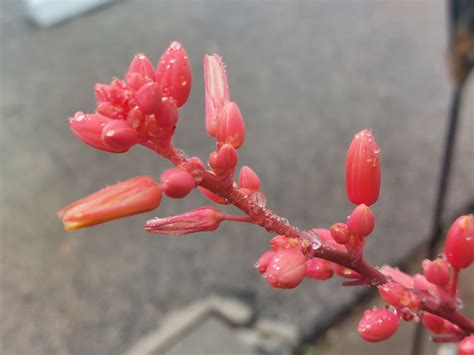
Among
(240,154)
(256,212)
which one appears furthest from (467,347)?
(240,154)

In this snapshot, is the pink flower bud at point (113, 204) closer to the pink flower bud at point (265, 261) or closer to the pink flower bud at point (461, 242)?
the pink flower bud at point (265, 261)

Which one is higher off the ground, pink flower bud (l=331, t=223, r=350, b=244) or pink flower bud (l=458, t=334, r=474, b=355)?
A: pink flower bud (l=331, t=223, r=350, b=244)

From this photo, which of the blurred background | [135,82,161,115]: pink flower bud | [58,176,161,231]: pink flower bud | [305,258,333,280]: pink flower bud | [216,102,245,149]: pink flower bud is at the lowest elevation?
the blurred background

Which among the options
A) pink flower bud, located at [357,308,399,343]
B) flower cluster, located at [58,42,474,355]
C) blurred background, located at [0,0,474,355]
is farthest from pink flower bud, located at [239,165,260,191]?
blurred background, located at [0,0,474,355]

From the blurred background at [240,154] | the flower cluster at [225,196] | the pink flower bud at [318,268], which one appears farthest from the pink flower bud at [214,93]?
the blurred background at [240,154]

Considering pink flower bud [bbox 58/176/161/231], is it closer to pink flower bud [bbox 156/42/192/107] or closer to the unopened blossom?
pink flower bud [bbox 156/42/192/107]

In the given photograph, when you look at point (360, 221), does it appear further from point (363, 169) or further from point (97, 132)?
point (97, 132)

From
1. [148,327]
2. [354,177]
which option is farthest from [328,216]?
[354,177]
